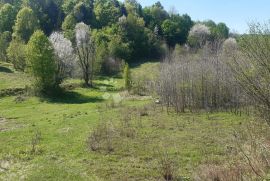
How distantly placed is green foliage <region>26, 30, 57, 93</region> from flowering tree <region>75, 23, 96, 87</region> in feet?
33.7

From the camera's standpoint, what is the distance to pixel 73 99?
52.4m

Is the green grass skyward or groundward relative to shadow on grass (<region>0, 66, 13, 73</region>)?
groundward

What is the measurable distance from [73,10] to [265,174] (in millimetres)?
99364

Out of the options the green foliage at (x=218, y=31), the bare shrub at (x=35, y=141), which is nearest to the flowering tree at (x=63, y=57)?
the bare shrub at (x=35, y=141)

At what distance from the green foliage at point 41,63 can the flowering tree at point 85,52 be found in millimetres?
10276

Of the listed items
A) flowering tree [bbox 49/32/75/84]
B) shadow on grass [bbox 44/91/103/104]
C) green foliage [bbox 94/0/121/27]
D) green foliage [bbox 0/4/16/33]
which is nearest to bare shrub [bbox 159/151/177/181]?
shadow on grass [bbox 44/91/103/104]

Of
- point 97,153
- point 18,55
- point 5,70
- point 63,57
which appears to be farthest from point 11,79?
point 97,153

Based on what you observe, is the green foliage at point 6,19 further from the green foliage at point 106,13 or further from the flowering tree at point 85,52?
the flowering tree at point 85,52

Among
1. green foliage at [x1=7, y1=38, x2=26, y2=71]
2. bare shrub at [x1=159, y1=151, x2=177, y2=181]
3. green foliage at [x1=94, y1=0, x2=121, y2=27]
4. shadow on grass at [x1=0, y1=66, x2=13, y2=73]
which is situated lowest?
bare shrub at [x1=159, y1=151, x2=177, y2=181]

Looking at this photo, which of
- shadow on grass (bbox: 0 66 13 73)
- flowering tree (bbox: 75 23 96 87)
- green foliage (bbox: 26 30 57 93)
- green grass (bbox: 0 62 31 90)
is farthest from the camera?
shadow on grass (bbox: 0 66 13 73)

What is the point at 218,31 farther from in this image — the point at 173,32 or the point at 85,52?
the point at 85,52

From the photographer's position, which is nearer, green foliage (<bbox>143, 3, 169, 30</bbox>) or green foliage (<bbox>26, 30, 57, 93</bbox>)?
green foliage (<bbox>26, 30, 57, 93</bbox>)

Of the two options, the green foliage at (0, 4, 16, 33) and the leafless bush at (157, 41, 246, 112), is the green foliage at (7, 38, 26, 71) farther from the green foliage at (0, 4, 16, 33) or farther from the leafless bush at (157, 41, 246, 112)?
the leafless bush at (157, 41, 246, 112)

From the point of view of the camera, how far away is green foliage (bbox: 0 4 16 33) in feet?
315
